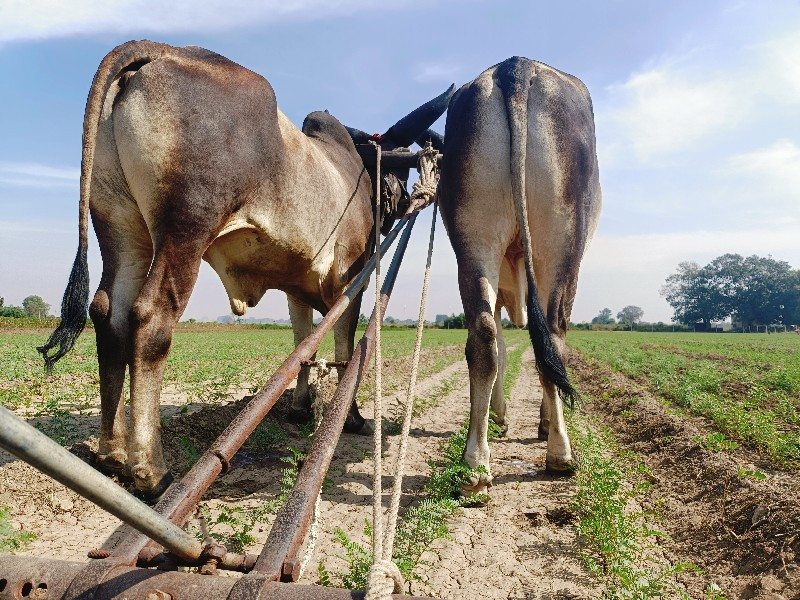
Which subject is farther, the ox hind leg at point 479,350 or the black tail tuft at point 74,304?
the ox hind leg at point 479,350

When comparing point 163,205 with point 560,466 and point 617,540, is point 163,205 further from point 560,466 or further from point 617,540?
point 560,466

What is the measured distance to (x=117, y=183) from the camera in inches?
132

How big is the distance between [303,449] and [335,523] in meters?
1.78

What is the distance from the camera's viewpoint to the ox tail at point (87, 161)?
3041mm

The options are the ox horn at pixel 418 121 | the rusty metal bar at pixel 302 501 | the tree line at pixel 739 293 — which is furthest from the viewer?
the tree line at pixel 739 293

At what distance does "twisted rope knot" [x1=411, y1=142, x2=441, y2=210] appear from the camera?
17.9ft

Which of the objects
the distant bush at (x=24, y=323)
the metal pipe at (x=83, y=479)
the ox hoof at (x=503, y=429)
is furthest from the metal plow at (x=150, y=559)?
the distant bush at (x=24, y=323)

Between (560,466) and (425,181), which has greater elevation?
(425,181)

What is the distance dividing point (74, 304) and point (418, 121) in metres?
4.37

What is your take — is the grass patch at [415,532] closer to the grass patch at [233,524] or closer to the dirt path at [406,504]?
the dirt path at [406,504]

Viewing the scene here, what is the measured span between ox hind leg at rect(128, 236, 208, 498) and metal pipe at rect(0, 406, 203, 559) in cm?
180

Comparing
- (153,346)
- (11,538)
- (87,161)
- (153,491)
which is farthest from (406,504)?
(87,161)

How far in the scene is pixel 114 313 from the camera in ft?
11.4

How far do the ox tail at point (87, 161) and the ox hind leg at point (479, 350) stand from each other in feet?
7.64
